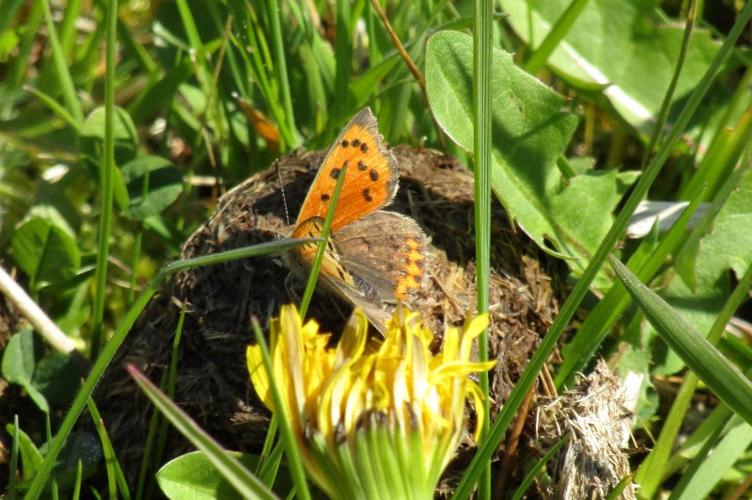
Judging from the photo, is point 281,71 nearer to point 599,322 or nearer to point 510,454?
point 599,322

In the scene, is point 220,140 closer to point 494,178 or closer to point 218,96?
point 218,96

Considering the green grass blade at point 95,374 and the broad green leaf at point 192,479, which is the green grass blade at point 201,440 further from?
the broad green leaf at point 192,479

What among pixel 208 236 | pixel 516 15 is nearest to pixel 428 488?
pixel 208 236

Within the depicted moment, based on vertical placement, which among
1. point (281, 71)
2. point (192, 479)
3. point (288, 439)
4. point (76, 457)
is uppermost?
point (281, 71)

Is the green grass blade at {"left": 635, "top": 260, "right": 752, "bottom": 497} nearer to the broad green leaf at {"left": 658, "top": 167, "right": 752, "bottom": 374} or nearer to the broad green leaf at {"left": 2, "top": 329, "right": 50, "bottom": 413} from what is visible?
the broad green leaf at {"left": 658, "top": 167, "right": 752, "bottom": 374}

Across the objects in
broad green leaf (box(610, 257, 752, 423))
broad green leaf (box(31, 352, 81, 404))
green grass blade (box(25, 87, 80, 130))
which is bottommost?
broad green leaf (box(31, 352, 81, 404))

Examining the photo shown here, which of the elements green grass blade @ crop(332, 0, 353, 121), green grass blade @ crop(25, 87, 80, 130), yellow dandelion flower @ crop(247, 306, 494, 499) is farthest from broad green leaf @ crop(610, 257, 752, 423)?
green grass blade @ crop(25, 87, 80, 130)

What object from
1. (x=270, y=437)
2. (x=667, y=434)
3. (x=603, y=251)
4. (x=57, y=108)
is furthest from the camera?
(x=57, y=108)

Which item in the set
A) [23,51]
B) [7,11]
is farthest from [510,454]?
[7,11]
